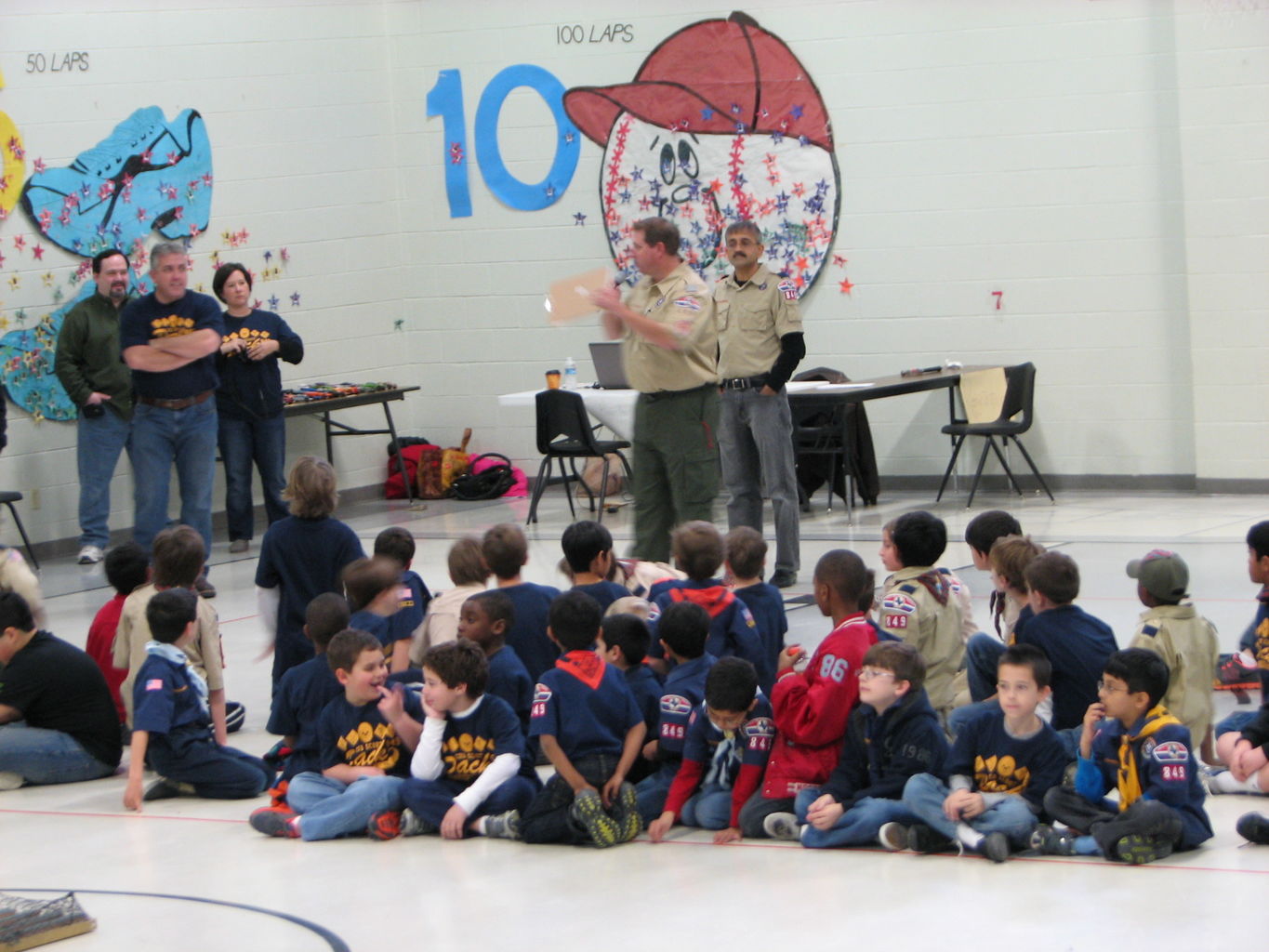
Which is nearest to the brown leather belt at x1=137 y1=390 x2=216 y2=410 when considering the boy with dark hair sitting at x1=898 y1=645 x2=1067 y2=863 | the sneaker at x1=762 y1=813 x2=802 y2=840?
the sneaker at x1=762 y1=813 x2=802 y2=840

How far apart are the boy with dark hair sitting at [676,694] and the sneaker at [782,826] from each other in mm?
332

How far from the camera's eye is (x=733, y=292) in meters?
7.76

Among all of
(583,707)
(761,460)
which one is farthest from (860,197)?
(583,707)

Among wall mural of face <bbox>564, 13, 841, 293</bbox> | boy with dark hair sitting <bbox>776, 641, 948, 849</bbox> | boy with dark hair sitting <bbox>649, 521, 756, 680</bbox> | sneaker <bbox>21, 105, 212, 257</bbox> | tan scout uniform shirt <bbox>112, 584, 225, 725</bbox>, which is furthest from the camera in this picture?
wall mural of face <bbox>564, 13, 841, 293</bbox>

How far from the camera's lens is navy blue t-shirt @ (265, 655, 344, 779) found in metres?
4.65

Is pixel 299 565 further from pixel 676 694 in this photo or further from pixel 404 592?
pixel 676 694

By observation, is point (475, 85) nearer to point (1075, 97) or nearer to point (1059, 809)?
point (1075, 97)

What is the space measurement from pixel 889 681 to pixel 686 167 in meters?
7.43

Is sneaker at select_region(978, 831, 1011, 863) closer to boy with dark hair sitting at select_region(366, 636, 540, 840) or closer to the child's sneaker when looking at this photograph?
the child's sneaker

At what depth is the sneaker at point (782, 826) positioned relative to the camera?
165 inches

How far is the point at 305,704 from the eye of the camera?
4.67 m

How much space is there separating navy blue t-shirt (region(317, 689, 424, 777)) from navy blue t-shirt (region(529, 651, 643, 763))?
0.46 metres

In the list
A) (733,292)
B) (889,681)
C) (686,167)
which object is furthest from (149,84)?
(889,681)

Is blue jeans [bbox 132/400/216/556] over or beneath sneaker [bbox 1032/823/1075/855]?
over
